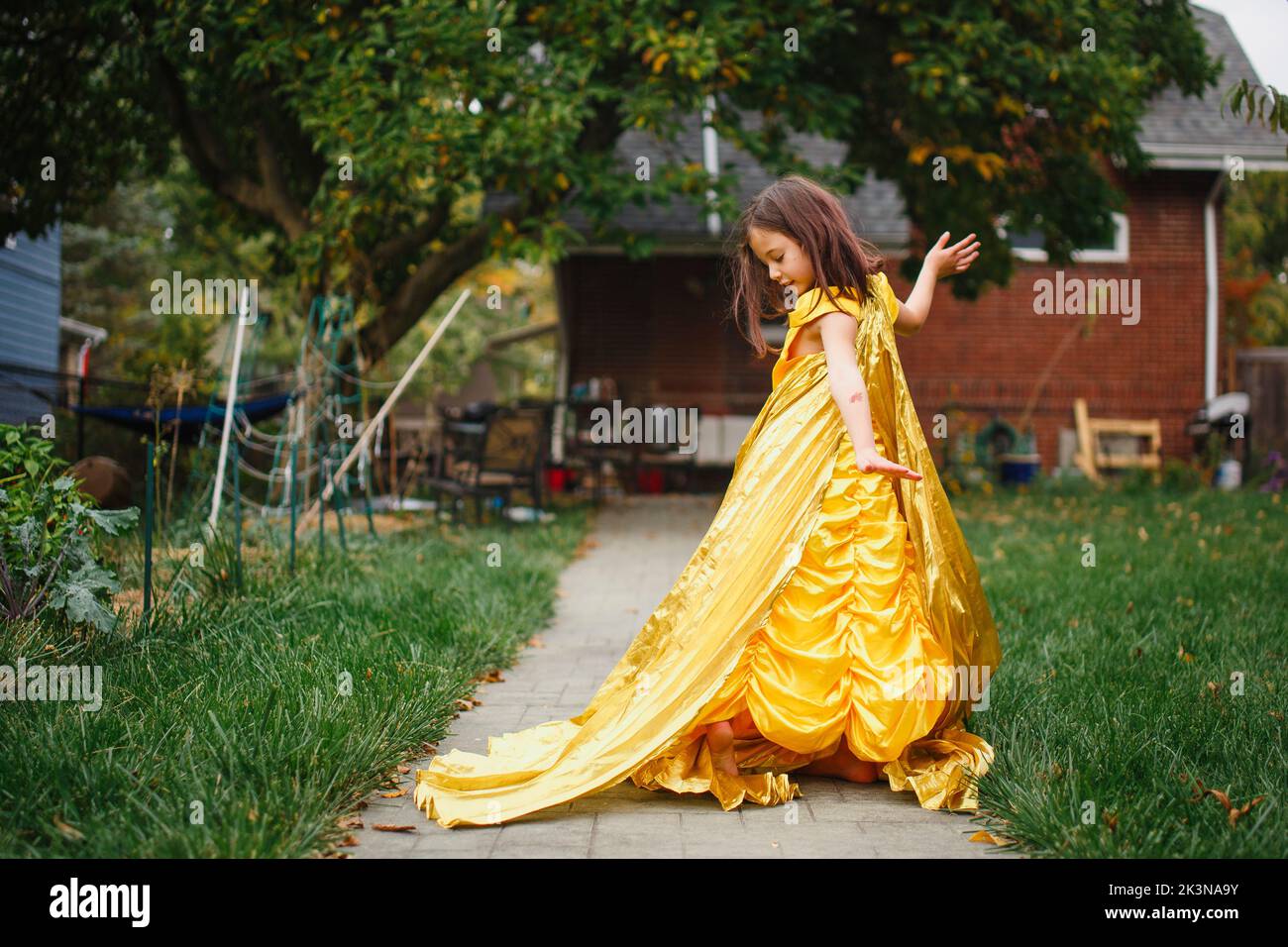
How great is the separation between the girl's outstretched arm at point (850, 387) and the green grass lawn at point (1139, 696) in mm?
941

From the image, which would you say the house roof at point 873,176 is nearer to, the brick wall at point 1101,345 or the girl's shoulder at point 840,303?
the brick wall at point 1101,345

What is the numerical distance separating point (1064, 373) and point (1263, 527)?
27.7 feet

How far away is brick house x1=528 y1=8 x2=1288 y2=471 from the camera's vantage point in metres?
16.3

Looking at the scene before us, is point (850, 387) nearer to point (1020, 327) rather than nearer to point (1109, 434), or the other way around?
point (1020, 327)

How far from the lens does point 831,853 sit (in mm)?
2771

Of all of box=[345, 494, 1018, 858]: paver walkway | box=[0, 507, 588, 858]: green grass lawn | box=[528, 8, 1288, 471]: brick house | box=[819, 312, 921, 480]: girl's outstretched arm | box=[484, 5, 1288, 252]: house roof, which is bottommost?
box=[345, 494, 1018, 858]: paver walkway

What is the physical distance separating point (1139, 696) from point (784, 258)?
204 centimetres

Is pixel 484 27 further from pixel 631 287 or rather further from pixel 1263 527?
pixel 631 287

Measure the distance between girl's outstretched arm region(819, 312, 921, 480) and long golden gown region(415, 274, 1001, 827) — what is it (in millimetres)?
78

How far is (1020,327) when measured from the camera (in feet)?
55.8

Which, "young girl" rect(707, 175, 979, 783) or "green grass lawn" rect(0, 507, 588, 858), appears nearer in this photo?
"green grass lawn" rect(0, 507, 588, 858)

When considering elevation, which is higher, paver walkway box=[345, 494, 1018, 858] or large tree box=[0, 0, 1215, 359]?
large tree box=[0, 0, 1215, 359]

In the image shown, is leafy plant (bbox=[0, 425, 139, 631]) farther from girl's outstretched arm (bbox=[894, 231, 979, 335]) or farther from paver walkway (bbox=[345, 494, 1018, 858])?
girl's outstretched arm (bbox=[894, 231, 979, 335])

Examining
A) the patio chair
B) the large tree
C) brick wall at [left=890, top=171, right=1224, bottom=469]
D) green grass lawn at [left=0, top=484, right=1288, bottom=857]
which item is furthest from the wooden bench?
green grass lawn at [left=0, top=484, right=1288, bottom=857]
